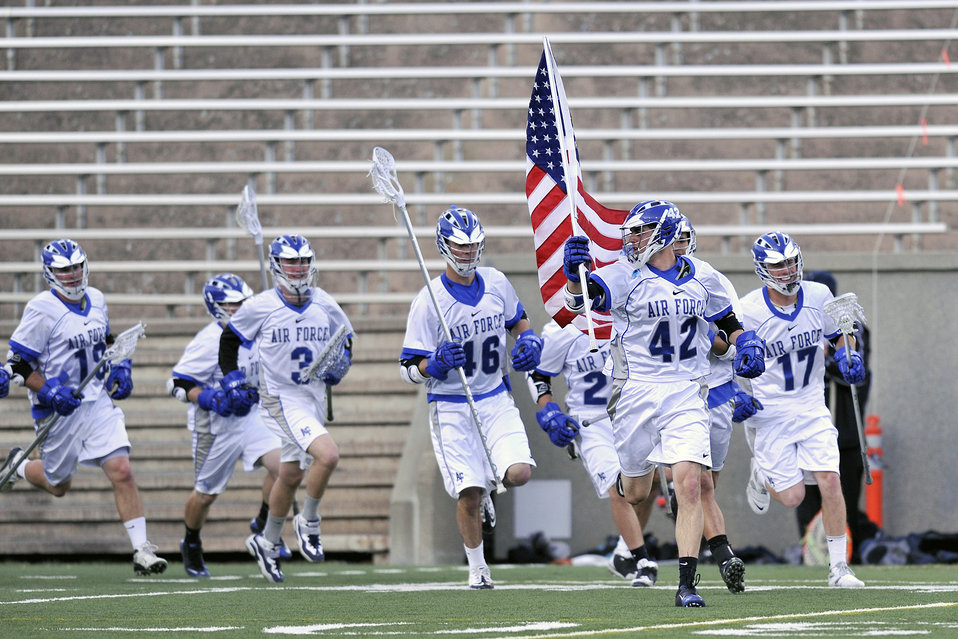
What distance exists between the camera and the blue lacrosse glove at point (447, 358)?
28.2 feet

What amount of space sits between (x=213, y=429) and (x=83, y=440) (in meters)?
0.98

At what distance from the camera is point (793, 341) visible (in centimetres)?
941

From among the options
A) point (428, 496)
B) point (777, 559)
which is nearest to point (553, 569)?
point (428, 496)

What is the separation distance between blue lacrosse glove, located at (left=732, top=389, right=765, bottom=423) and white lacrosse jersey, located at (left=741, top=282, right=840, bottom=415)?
582 millimetres

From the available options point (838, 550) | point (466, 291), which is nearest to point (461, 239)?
point (466, 291)

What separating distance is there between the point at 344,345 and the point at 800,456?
2.85m

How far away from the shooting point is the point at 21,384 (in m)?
10.4

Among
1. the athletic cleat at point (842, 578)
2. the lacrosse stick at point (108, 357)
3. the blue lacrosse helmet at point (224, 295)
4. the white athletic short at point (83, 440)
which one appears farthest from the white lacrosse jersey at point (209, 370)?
the athletic cleat at point (842, 578)

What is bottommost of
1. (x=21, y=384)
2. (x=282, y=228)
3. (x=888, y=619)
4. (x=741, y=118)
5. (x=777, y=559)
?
(x=777, y=559)

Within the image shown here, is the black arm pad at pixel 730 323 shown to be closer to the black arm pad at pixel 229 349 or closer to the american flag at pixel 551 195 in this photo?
the american flag at pixel 551 195

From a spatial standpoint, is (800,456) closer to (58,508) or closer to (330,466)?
(330,466)

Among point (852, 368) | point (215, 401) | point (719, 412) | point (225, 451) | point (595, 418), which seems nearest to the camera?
point (719, 412)

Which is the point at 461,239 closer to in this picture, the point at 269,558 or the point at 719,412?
the point at 719,412

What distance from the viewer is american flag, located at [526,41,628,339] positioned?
31.1 ft
